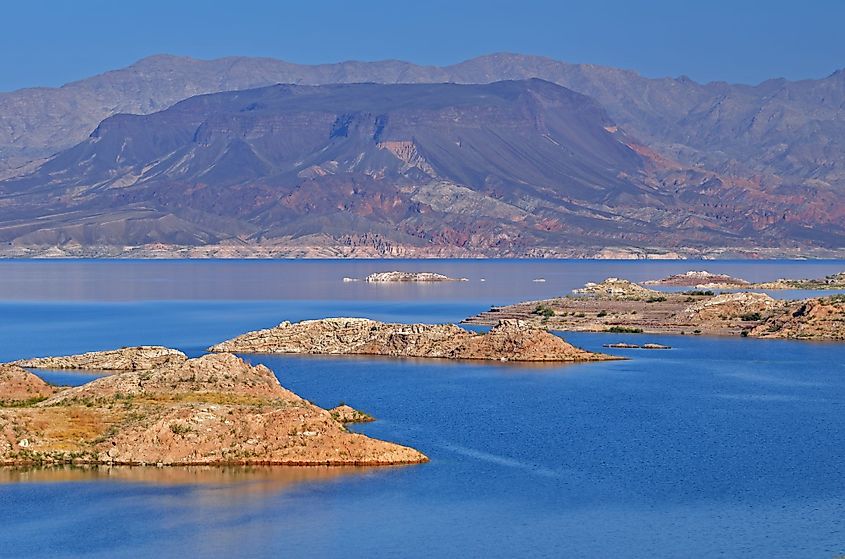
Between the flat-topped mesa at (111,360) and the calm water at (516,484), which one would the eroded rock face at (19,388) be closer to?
the calm water at (516,484)

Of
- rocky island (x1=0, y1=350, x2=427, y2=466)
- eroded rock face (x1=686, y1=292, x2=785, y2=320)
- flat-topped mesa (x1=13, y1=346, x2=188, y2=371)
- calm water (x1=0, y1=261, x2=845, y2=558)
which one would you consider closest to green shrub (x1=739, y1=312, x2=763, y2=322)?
eroded rock face (x1=686, y1=292, x2=785, y2=320)

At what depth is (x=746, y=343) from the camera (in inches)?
4203

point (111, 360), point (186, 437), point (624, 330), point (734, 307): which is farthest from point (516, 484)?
point (734, 307)

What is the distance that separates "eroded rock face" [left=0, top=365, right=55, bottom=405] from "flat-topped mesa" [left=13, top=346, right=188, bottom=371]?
1376 centimetres

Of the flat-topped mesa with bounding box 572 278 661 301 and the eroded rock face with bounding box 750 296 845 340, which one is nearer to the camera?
the eroded rock face with bounding box 750 296 845 340

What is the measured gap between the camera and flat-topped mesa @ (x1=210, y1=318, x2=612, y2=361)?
89.3 metres

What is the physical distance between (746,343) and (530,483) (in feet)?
201

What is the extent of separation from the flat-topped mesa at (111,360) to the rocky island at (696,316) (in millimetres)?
44732

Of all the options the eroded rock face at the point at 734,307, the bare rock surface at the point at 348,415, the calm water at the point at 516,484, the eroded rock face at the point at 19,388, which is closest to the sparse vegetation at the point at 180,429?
the calm water at the point at 516,484

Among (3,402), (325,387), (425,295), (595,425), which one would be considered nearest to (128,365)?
(325,387)

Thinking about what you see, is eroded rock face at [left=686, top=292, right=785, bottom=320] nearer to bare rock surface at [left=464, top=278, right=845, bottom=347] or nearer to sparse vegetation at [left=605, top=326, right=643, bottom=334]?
bare rock surface at [left=464, top=278, right=845, bottom=347]

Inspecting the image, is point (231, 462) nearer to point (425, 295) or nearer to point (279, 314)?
point (279, 314)

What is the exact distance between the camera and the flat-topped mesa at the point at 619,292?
5817 inches

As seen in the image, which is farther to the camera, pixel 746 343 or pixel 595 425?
pixel 746 343
